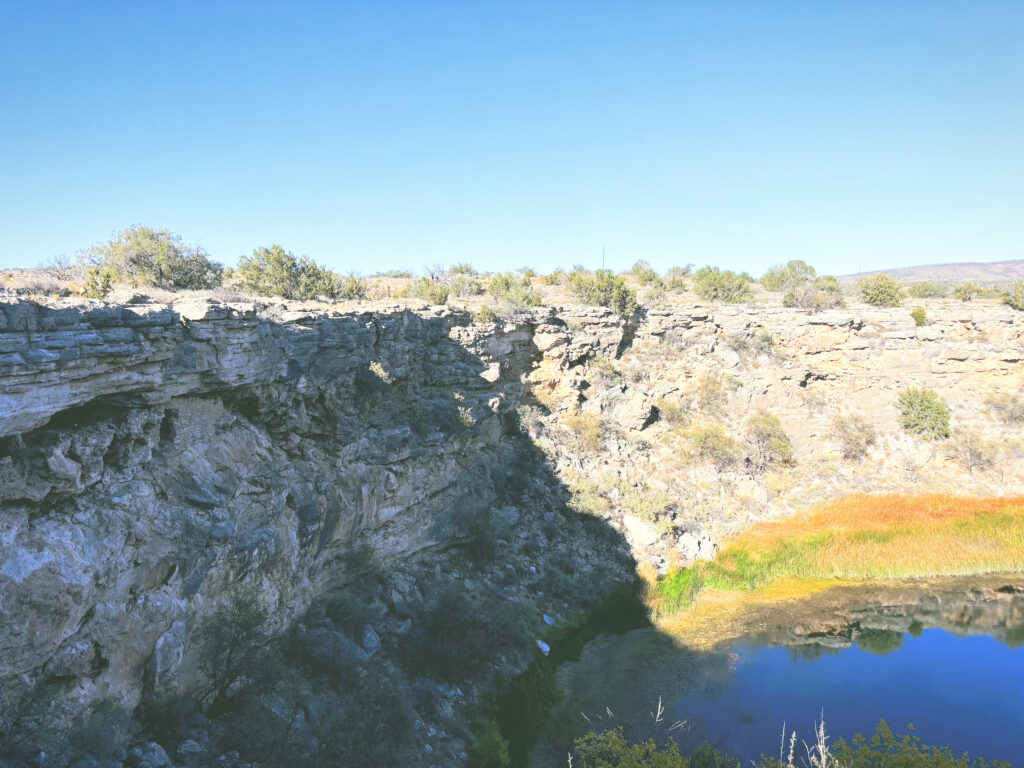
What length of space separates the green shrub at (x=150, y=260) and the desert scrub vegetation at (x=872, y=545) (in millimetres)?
Answer: 16960

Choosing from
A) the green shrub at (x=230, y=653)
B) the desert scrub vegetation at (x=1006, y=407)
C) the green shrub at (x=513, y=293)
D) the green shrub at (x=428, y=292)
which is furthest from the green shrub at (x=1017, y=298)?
the green shrub at (x=230, y=653)

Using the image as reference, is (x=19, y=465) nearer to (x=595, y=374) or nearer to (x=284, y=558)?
(x=284, y=558)

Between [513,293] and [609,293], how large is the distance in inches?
201

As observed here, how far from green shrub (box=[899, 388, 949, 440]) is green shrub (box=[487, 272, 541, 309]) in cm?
1696

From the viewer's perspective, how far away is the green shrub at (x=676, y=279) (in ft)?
111

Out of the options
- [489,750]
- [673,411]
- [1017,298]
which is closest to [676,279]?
[673,411]

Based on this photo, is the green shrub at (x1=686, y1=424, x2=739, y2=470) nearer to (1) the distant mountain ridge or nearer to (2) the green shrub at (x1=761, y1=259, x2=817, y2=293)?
(2) the green shrub at (x1=761, y1=259, x2=817, y2=293)

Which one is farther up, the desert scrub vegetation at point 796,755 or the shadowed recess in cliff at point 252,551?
the shadowed recess in cliff at point 252,551

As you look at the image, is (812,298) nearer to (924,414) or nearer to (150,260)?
(924,414)

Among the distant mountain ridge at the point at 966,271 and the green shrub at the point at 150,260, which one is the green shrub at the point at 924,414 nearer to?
the green shrub at the point at 150,260

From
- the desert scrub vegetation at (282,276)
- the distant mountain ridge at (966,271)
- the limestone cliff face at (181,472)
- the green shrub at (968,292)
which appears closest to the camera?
the limestone cliff face at (181,472)

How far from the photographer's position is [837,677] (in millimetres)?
15359

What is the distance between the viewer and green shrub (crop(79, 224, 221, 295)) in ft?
49.1

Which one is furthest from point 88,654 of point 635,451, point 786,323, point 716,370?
point 786,323
